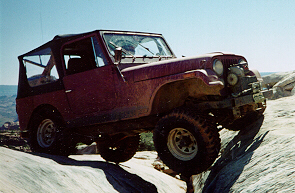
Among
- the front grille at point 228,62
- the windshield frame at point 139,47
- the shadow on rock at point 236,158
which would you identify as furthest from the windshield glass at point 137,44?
the shadow on rock at point 236,158

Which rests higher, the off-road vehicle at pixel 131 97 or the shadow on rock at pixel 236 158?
the off-road vehicle at pixel 131 97

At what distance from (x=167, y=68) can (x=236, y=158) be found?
149cm

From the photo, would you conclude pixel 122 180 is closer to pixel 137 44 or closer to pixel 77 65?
pixel 77 65

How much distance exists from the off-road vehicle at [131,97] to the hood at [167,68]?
0.04ft

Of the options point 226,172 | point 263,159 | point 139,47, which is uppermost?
point 139,47

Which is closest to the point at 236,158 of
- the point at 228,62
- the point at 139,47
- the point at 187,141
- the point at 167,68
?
the point at 187,141

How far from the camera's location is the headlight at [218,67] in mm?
3958

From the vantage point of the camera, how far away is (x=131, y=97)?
4418 mm

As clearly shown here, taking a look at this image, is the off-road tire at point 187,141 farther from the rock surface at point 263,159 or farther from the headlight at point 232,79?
the headlight at point 232,79

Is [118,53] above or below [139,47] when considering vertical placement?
below

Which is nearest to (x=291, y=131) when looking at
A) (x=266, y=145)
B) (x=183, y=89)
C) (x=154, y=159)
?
(x=266, y=145)

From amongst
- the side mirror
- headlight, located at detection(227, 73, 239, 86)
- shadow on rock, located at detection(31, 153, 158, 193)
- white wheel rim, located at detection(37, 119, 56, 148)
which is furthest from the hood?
white wheel rim, located at detection(37, 119, 56, 148)

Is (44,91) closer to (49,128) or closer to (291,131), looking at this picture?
(49,128)

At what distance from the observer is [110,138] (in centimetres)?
524
